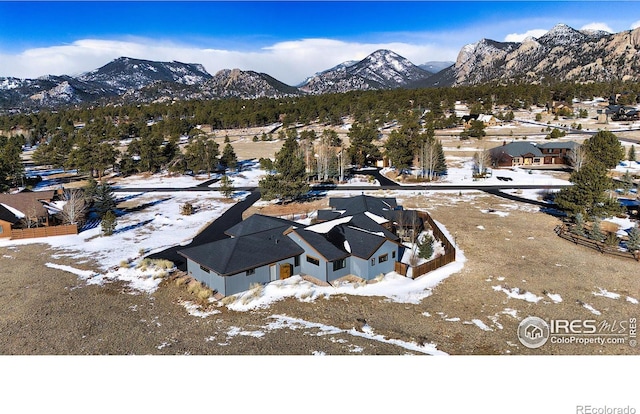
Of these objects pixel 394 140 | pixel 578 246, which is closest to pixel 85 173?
pixel 394 140

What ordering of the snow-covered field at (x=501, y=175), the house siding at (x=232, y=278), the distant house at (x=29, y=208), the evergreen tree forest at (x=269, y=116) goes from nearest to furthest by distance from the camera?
the house siding at (x=232, y=278)
the distant house at (x=29, y=208)
the snow-covered field at (x=501, y=175)
the evergreen tree forest at (x=269, y=116)

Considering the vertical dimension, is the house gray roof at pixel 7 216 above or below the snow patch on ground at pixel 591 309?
above

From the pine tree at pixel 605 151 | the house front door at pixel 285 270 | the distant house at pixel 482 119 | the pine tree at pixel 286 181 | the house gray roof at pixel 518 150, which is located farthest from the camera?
the distant house at pixel 482 119

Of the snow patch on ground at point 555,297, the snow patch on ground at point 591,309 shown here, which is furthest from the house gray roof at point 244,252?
the snow patch on ground at point 591,309

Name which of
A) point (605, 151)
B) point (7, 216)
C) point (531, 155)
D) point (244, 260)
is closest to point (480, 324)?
point (244, 260)

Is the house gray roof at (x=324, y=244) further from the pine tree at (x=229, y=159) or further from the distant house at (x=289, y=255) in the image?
the pine tree at (x=229, y=159)

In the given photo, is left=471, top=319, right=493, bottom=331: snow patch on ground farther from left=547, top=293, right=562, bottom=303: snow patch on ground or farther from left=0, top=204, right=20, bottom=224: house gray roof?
left=0, top=204, right=20, bottom=224: house gray roof
